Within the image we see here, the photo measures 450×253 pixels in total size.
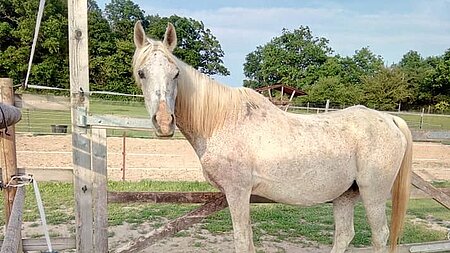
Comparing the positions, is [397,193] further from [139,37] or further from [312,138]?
[139,37]

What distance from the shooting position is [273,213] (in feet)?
15.9

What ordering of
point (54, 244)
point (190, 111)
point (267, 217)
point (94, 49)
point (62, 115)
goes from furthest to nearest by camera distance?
point (94, 49), point (62, 115), point (267, 217), point (54, 244), point (190, 111)

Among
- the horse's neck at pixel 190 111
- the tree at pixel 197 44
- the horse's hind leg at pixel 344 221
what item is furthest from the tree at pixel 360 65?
the horse's neck at pixel 190 111

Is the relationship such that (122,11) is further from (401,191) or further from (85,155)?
(401,191)

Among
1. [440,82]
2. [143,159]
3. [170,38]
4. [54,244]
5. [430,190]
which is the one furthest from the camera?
[440,82]

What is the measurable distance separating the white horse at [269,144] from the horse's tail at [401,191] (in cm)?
2

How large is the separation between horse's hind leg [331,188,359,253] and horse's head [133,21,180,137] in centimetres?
165

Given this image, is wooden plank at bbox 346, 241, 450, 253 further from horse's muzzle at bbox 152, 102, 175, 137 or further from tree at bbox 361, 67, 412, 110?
tree at bbox 361, 67, 412, 110

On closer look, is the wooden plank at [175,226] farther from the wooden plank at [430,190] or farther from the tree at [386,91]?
the tree at [386,91]

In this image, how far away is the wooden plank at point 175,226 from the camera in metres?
2.56

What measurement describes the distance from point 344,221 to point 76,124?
7.04 feet

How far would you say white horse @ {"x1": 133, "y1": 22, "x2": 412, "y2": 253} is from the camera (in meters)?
2.13

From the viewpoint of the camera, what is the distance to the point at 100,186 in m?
2.48

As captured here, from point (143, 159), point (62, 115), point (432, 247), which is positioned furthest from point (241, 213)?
point (62, 115)
